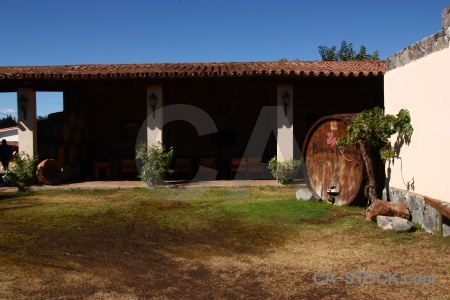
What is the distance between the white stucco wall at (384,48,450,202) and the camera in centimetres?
534

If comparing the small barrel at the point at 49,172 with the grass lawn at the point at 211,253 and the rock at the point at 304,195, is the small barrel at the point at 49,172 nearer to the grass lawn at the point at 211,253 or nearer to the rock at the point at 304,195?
the grass lawn at the point at 211,253

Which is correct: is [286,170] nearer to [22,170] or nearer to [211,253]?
[211,253]

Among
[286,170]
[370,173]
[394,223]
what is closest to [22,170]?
[286,170]

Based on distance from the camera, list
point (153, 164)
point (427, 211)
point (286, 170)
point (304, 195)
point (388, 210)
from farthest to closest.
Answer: point (286, 170) → point (153, 164) → point (304, 195) → point (388, 210) → point (427, 211)

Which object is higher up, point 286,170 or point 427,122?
point 427,122

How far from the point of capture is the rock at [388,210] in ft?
20.4

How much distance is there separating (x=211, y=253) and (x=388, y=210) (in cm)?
280

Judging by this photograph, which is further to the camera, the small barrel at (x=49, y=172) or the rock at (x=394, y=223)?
the small barrel at (x=49, y=172)

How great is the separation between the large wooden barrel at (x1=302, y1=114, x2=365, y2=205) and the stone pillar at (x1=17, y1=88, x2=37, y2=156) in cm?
741

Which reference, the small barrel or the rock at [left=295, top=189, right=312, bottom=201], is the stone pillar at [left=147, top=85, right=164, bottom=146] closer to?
the small barrel

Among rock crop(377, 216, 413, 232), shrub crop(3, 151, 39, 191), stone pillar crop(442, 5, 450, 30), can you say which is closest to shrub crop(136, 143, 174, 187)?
shrub crop(3, 151, 39, 191)

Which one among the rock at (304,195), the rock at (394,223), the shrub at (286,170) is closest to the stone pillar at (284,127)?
the shrub at (286,170)

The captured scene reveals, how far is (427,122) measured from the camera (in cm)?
579

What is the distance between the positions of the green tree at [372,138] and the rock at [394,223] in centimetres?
97
